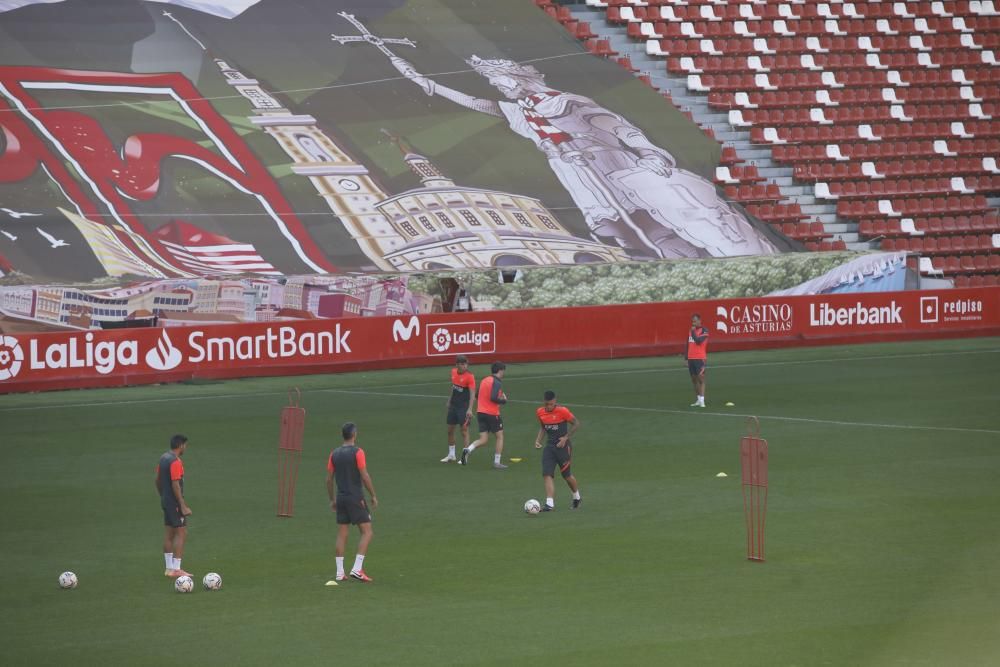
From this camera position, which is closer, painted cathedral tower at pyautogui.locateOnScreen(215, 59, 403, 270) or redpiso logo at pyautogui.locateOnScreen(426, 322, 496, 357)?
redpiso logo at pyautogui.locateOnScreen(426, 322, 496, 357)

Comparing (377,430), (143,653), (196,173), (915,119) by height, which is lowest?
(143,653)

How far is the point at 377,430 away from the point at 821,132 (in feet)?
95.2

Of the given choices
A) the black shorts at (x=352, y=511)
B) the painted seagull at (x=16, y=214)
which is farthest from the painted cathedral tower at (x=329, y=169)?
the black shorts at (x=352, y=511)

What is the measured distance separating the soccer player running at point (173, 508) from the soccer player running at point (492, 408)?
25.8ft

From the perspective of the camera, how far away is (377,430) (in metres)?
29.2

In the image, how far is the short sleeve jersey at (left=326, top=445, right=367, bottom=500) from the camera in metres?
17.4

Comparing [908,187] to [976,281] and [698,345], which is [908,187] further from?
[698,345]

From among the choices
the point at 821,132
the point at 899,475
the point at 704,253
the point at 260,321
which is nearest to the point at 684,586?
the point at 899,475

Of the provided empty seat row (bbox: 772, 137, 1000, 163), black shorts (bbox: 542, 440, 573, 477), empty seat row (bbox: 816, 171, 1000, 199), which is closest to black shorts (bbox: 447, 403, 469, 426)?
black shorts (bbox: 542, 440, 573, 477)

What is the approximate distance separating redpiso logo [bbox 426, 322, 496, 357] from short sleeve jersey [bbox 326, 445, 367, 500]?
21338mm

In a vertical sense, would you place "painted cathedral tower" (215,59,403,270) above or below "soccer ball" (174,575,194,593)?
above

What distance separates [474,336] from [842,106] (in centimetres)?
2146

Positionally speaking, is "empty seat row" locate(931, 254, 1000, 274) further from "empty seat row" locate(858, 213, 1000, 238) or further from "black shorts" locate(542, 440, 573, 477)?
"black shorts" locate(542, 440, 573, 477)

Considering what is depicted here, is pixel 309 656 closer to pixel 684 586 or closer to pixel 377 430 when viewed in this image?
pixel 684 586
